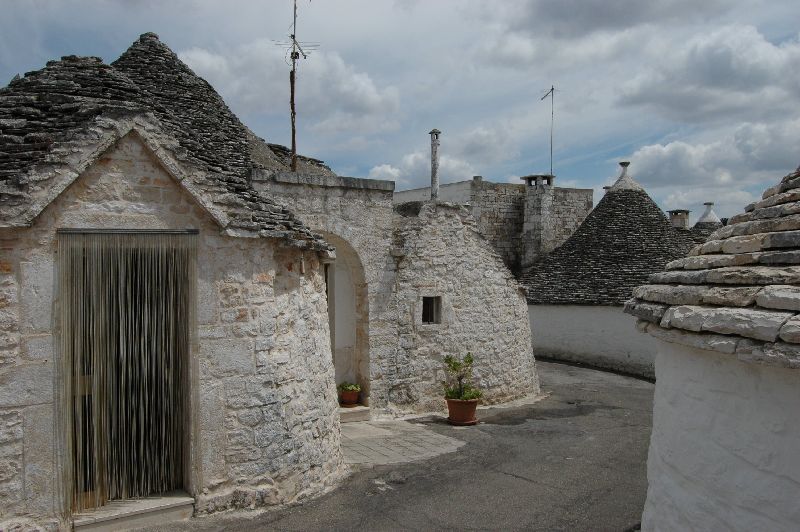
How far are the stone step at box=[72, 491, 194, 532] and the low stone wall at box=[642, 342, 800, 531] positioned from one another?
428 centimetres

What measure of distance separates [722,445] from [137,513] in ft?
16.7

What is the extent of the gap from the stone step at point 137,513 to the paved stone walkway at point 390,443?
8.54 ft

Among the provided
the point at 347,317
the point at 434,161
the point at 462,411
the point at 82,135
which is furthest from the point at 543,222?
the point at 82,135

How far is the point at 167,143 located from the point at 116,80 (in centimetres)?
141

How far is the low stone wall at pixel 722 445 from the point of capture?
11.2 feet

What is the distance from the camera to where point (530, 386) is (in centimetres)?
1400

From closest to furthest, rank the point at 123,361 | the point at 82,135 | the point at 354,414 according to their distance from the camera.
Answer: the point at 82,135 → the point at 123,361 → the point at 354,414

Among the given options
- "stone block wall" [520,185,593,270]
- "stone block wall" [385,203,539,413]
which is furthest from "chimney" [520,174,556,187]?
"stone block wall" [385,203,539,413]

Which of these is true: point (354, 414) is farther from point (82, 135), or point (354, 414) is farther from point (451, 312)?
point (82, 135)

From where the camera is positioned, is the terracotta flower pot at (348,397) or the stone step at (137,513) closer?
the stone step at (137,513)

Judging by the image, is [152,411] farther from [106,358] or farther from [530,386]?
[530,386]

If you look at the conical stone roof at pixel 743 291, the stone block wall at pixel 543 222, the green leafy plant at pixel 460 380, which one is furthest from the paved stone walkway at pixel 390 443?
the stone block wall at pixel 543 222

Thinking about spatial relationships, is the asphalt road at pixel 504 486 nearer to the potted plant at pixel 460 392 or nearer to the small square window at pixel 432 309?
the potted plant at pixel 460 392

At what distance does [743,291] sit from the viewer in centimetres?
383
